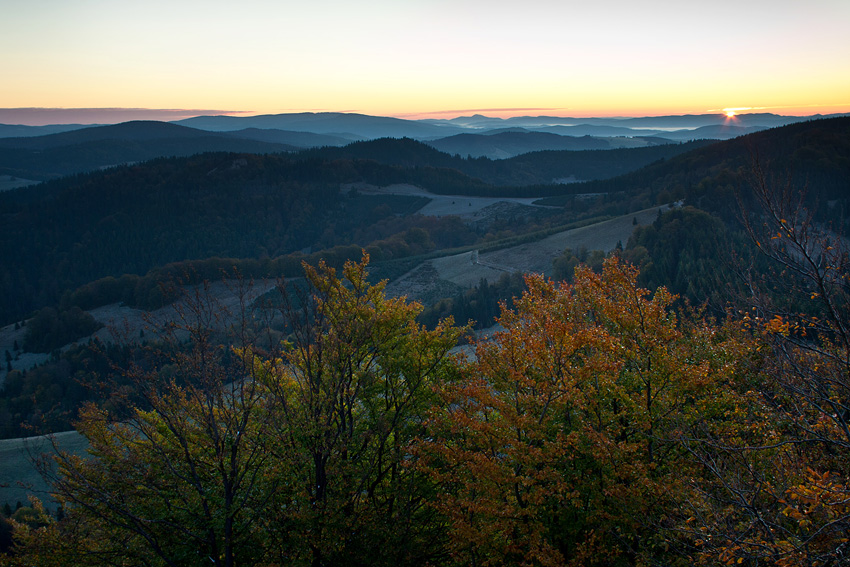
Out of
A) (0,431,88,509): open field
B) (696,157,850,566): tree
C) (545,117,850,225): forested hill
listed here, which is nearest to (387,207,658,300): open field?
(545,117,850,225): forested hill

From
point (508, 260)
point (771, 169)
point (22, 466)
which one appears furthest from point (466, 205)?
point (22, 466)

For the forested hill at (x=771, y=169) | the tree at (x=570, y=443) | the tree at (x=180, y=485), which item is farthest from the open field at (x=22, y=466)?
the forested hill at (x=771, y=169)

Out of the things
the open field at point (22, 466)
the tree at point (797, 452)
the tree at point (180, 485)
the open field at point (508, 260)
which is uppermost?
the tree at point (797, 452)

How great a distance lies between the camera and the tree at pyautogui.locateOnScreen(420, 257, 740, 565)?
12023 millimetres

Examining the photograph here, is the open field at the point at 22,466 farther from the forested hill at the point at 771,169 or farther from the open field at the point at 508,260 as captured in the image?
the forested hill at the point at 771,169

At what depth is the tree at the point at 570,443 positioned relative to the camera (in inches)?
473

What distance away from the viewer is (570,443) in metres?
12.5

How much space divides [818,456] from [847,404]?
1.45 m

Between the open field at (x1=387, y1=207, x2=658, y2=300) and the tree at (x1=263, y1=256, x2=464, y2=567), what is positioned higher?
the tree at (x1=263, y1=256, x2=464, y2=567)

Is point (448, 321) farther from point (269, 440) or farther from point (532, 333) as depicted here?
point (269, 440)

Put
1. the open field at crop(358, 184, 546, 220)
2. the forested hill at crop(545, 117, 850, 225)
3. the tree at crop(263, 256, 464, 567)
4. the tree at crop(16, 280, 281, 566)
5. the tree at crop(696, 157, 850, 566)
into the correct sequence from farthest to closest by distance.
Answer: the open field at crop(358, 184, 546, 220)
the forested hill at crop(545, 117, 850, 225)
the tree at crop(263, 256, 464, 567)
the tree at crop(16, 280, 281, 566)
the tree at crop(696, 157, 850, 566)

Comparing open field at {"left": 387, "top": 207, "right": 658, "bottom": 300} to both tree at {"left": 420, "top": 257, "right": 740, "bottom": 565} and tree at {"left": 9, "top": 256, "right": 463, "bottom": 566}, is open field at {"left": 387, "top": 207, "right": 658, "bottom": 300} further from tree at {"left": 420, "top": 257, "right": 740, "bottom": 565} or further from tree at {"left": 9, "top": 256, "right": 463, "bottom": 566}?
tree at {"left": 420, "top": 257, "right": 740, "bottom": 565}

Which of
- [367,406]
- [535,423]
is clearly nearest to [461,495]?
[535,423]

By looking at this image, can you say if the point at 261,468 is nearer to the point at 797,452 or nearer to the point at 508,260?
the point at 797,452
